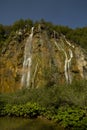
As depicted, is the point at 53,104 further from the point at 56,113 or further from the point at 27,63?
the point at 27,63

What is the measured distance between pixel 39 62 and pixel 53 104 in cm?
1148

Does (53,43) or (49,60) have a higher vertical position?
(53,43)

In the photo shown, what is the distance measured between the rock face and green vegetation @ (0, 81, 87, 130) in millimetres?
5384

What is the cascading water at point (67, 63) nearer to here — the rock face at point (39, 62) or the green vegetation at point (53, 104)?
the rock face at point (39, 62)

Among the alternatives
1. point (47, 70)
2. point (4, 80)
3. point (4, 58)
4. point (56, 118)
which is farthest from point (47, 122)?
point (4, 58)

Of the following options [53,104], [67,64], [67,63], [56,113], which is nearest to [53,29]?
[67,63]

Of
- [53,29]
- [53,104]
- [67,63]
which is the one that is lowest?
[53,104]

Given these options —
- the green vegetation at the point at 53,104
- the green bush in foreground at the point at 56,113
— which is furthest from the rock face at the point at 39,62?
the green bush in foreground at the point at 56,113

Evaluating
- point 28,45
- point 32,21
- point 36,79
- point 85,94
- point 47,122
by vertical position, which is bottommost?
point 47,122

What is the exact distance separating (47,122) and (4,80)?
13.5 meters

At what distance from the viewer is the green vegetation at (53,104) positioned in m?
18.1

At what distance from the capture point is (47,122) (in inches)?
732

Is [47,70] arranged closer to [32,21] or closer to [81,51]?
[81,51]

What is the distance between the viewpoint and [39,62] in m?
31.3
